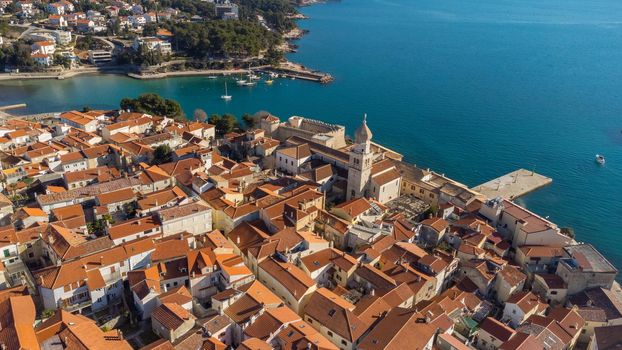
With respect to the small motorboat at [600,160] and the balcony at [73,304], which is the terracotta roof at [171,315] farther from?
the small motorboat at [600,160]

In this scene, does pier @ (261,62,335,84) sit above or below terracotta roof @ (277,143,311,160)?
below

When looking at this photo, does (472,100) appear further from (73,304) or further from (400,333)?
(73,304)

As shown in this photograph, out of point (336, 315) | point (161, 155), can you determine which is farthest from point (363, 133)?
point (161, 155)

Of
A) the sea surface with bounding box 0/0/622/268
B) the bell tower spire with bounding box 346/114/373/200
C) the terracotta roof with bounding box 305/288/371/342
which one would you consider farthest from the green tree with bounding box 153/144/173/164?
the sea surface with bounding box 0/0/622/268

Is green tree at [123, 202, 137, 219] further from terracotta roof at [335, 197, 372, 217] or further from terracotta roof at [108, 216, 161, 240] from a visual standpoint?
terracotta roof at [335, 197, 372, 217]

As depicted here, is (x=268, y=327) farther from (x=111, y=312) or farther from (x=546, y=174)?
(x=546, y=174)
